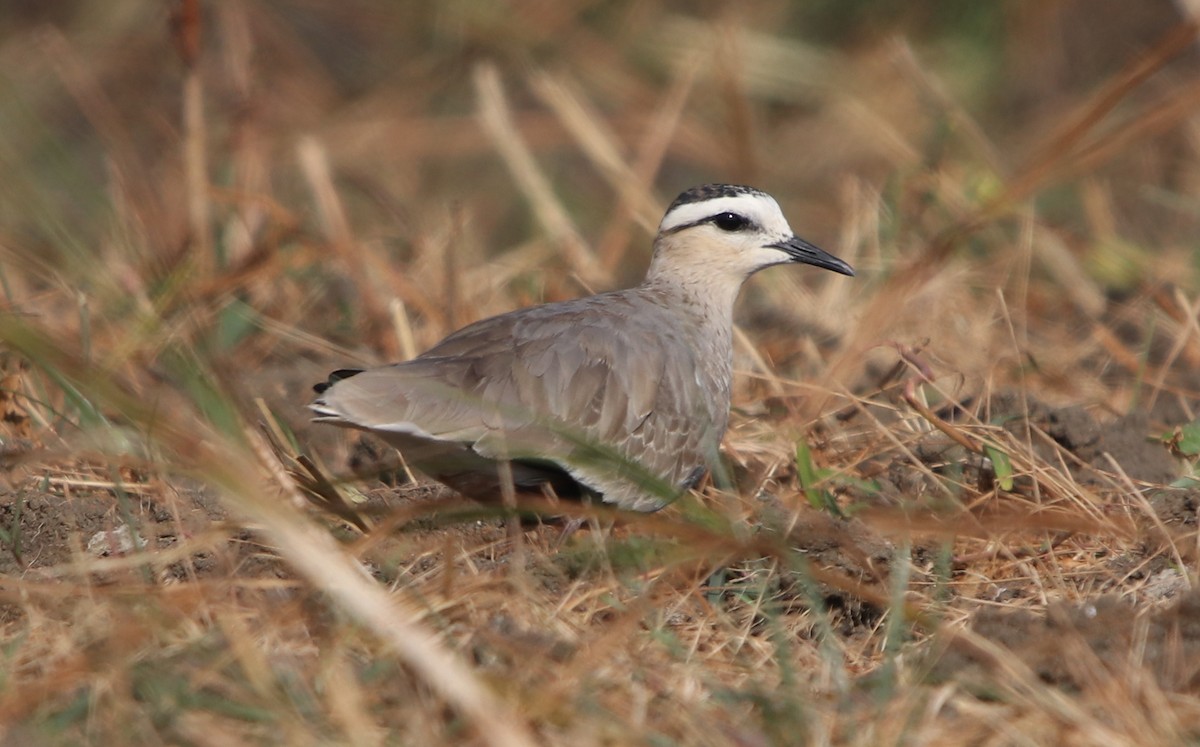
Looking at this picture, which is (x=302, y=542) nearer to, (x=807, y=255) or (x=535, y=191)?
(x=807, y=255)

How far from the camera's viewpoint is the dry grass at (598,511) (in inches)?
110

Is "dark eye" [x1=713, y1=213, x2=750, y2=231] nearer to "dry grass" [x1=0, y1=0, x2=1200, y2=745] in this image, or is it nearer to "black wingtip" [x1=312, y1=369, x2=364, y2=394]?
"dry grass" [x1=0, y1=0, x2=1200, y2=745]

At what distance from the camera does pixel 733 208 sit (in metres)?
4.86

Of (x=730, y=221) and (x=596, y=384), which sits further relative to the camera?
(x=730, y=221)

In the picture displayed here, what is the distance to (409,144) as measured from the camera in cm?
898

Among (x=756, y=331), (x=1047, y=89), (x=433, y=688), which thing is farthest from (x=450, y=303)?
(x=1047, y=89)

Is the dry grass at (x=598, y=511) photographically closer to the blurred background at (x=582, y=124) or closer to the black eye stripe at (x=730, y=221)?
the blurred background at (x=582, y=124)

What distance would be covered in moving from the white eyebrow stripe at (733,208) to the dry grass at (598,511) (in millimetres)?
484

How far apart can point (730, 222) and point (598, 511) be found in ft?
6.34

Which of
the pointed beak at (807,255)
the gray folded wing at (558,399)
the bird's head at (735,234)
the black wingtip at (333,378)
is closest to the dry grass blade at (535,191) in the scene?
the bird's head at (735,234)

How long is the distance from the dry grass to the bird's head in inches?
13.8

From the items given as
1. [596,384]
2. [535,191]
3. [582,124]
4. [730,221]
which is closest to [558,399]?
[596,384]

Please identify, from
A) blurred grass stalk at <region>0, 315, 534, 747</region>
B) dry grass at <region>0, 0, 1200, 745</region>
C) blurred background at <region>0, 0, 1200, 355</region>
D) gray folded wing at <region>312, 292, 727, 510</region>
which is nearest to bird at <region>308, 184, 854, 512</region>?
gray folded wing at <region>312, 292, 727, 510</region>

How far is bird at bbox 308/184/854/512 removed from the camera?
3818 mm
